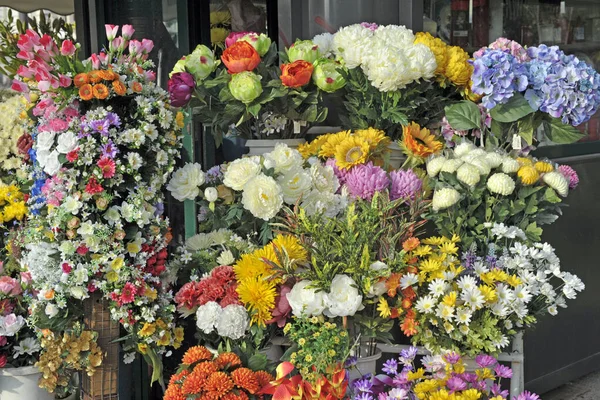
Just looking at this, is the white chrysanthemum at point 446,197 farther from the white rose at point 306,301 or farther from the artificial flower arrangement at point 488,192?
the white rose at point 306,301

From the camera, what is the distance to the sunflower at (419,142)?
103 inches

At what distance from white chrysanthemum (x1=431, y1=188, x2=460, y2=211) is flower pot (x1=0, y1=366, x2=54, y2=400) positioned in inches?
51.3

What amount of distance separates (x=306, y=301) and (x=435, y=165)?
63 cm

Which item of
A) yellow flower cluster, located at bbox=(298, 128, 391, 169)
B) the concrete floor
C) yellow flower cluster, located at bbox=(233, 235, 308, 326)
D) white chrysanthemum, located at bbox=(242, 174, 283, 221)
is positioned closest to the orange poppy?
white chrysanthemum, located at bbox=(242, 174, 283, 221)

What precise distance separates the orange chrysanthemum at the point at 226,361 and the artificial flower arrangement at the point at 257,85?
31.8 inches

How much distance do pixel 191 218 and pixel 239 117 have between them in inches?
40.5

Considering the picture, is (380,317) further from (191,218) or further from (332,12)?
(191,218)

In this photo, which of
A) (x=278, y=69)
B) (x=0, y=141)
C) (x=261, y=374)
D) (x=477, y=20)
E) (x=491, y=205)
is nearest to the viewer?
(x=261, y=374)

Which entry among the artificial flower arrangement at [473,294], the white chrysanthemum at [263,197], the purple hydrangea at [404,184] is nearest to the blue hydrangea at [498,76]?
the purple hydrangea at [404,184]

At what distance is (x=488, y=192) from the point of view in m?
2.44

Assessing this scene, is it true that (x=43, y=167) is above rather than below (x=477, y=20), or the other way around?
below

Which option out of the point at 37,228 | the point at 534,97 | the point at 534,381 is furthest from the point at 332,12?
the point at 534,381

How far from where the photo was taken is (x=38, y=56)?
225 centimetres

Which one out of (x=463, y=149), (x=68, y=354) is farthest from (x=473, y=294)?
(x=68, y=354)
